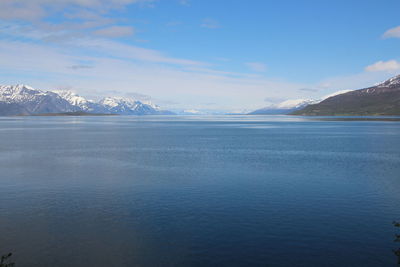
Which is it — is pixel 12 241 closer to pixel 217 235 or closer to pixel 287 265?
pixel 217 235

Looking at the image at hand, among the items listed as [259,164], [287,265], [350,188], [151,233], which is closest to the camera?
[287,265]

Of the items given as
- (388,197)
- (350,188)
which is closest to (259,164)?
(350,188)

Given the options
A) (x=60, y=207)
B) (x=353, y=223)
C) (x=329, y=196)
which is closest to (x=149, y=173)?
(x=60, y=207)

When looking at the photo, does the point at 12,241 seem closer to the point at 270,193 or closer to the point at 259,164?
the point at 270,193

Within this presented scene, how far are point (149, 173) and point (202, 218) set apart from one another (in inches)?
895

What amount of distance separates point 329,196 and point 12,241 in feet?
107

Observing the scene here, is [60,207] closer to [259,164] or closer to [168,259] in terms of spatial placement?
[168,259]

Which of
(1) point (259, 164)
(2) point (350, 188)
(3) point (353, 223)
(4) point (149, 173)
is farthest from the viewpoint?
(1) point (259, 164)

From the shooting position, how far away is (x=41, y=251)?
2405cm

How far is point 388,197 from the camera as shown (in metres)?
37.6

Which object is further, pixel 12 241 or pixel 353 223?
pixel 353 223

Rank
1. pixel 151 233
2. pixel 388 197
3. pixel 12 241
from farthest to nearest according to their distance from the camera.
→ pixel 388 197 → pixel 151 233 → pixel 12 241

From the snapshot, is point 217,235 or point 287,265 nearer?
point 287,265

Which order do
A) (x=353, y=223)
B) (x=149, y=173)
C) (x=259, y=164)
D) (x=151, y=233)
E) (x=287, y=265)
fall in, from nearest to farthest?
(x=287, y=265), (x=151, y=233), (x=353, y=223), (x=149, y=173), (x=259, y=164)
